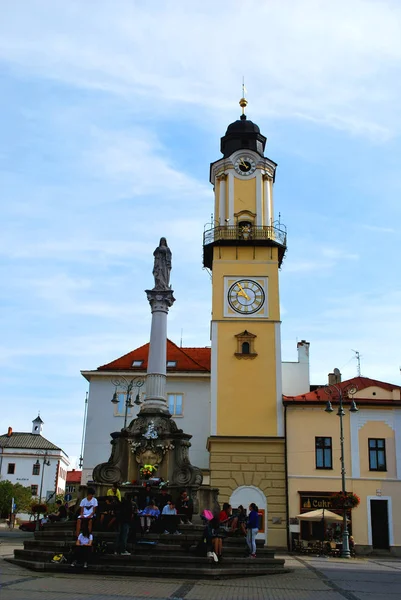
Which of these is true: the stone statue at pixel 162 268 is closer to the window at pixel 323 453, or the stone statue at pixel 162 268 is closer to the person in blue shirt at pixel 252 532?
the person in blue shirt at pixel 252 532

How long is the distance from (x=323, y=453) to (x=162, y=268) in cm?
1374

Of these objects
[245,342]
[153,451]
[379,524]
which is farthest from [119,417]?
[153,451]

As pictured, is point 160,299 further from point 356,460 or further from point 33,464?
point 33,464

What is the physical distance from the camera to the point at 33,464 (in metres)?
85.7

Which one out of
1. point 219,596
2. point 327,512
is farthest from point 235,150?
point 219,596

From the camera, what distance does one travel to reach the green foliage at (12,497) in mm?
69688

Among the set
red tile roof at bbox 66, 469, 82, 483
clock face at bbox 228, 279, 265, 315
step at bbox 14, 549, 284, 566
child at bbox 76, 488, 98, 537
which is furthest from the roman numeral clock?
red tile roof at bbox 66, 469, 82, 483

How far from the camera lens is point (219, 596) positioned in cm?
1174

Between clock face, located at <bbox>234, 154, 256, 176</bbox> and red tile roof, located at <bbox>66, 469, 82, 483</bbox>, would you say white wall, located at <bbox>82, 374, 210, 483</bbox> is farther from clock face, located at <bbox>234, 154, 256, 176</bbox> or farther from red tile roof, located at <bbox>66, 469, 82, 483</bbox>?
red tile roof, located at <bbox>66, 469, 82, 483</bbox>

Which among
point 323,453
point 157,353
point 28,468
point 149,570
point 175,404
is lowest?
point 149,570

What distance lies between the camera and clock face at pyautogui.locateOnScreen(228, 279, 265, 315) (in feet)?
120

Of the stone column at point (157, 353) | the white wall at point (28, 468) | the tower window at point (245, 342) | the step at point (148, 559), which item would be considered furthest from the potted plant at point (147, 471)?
the white wall at point (28, 468)

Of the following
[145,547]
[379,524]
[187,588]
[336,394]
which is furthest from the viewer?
[336,394]

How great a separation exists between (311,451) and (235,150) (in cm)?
1887
